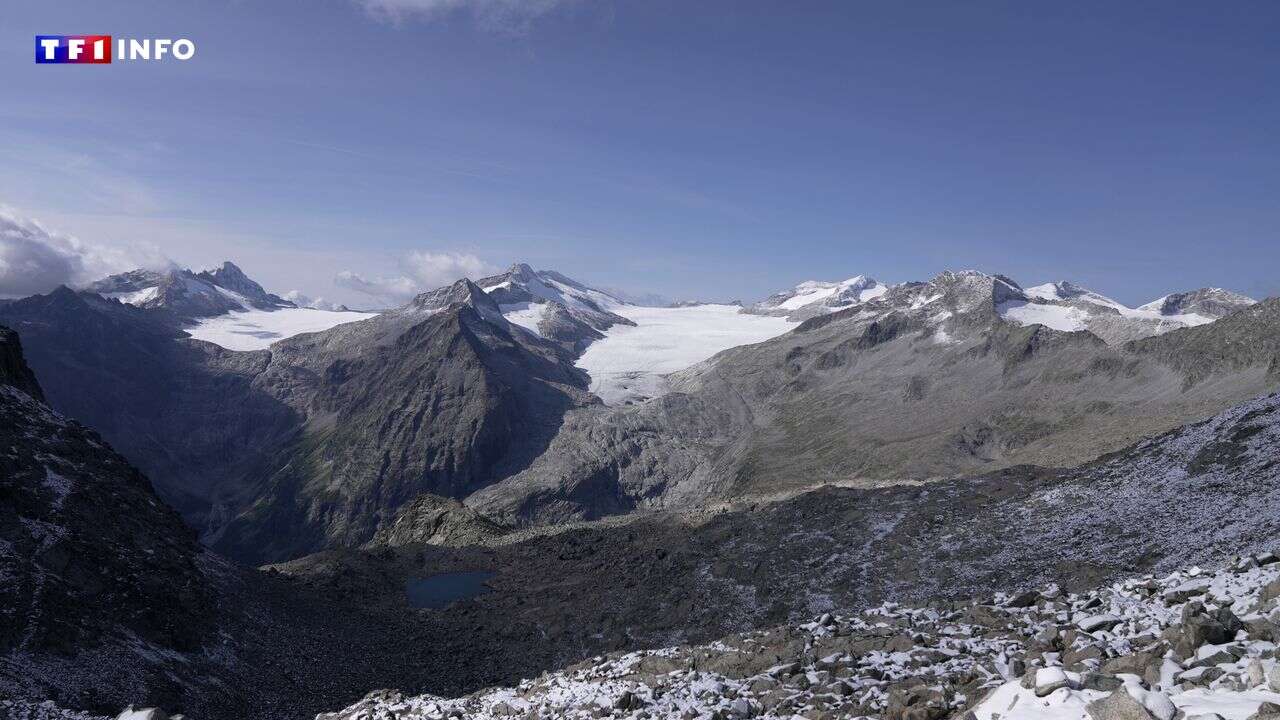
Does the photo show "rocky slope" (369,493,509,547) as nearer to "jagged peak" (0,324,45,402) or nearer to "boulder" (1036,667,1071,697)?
"jagged peak" (0,324,45,402)

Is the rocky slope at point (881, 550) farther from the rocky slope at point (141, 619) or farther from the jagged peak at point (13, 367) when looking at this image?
the jagged peak at point (13, 367)

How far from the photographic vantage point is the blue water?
66.6m

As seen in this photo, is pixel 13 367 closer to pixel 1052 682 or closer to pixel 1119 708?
pixel 1052 682

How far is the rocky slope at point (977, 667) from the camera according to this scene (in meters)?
14.2

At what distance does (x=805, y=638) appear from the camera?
27.5 meters

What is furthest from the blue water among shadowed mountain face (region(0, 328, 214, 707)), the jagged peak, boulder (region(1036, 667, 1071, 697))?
boulder (region(1036, 667, 1071, 697))

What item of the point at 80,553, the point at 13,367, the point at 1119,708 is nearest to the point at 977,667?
the point at 1119,708

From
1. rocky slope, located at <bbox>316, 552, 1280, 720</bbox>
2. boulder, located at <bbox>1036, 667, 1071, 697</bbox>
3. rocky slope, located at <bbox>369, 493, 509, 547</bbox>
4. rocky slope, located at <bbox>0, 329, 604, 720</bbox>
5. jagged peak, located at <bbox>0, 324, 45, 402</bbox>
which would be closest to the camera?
rocky slope, located at <bbox>316, 552, 1280, 720</bbox>

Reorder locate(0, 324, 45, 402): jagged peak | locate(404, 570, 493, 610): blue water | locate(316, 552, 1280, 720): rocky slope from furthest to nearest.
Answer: locate(404, 570, 493, 610): blue water
locate(0, 324, 45, 402): jagged peak
locate(316, 552, 1280, 720): rocky slope

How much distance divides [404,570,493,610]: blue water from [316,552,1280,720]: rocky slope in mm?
33956

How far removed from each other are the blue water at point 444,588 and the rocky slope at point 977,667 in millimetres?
33956

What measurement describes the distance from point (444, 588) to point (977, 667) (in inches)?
2320

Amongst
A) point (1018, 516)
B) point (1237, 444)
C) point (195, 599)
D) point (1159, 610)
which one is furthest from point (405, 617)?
point (1237, 444)

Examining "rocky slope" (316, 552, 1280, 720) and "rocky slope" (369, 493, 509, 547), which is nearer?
"rocky slope" (316, 552, 1280, 720)
